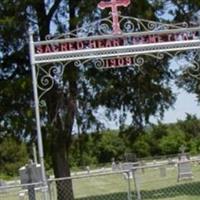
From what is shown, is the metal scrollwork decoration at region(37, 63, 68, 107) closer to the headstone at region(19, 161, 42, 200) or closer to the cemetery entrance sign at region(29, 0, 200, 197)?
the cemetery entrance sign at region(29, 0, 200, 197)

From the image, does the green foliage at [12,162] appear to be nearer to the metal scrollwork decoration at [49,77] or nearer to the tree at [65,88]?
the tree at [65,88]

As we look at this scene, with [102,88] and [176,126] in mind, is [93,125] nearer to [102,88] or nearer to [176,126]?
[102,88]

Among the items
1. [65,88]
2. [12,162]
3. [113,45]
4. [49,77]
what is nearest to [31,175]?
[113,45]

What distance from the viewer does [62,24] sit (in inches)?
856

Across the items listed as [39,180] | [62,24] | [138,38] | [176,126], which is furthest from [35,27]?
[176,126]

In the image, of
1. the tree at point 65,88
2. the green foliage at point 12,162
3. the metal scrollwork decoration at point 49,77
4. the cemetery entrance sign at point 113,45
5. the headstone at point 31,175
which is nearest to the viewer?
the headstone at point 31,175

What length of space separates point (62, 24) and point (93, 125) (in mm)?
3623

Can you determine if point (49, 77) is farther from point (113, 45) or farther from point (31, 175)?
point (31, 175)

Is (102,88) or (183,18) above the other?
(183,18)

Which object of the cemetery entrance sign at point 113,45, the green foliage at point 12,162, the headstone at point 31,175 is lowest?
the headstone at point 31,175

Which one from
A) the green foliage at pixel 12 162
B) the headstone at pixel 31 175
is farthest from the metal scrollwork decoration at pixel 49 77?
the green foliage at pixel 12 162

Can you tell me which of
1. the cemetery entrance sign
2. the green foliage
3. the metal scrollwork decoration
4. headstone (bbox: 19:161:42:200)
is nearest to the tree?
the metal scrollwork decoration

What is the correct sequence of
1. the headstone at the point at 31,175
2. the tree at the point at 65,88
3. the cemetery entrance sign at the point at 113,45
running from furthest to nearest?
the tree at the point at 65,88
the cemetery entrance sign at the point at 113,45
the headstone at the point at 31,175

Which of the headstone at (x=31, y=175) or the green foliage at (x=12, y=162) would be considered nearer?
the headstone at (x=31, y=175)
